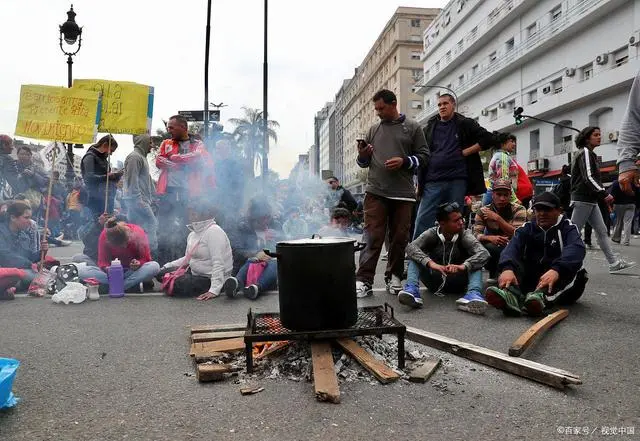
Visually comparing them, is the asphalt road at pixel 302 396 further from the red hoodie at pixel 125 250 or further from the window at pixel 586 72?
the window at pixel 586 72

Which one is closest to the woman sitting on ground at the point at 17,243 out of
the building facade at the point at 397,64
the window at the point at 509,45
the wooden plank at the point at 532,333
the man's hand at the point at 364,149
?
the man's hand at the point at 364,149

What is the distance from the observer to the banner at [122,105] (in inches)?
257

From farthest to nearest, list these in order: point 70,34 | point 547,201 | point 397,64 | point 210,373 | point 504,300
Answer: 1. point 397,64
2. point 70,34
3. point 547,201
4. point 504,300
5. point 210,373

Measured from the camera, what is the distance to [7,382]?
226cm

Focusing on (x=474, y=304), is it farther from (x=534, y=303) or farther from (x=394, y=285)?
(x=394, y=285)

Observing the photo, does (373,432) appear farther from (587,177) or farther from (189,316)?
(587,177)

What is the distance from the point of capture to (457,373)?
2.75m

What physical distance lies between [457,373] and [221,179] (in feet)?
17.5

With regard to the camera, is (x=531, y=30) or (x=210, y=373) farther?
(x=531, y=30)

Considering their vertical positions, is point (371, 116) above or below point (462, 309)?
above

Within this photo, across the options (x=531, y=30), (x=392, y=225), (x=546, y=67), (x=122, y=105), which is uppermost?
(x=531, y=30)

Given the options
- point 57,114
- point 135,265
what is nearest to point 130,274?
point 135,265

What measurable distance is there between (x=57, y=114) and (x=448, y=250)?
196 inches

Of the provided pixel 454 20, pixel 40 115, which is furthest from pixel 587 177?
pixel 454 20
